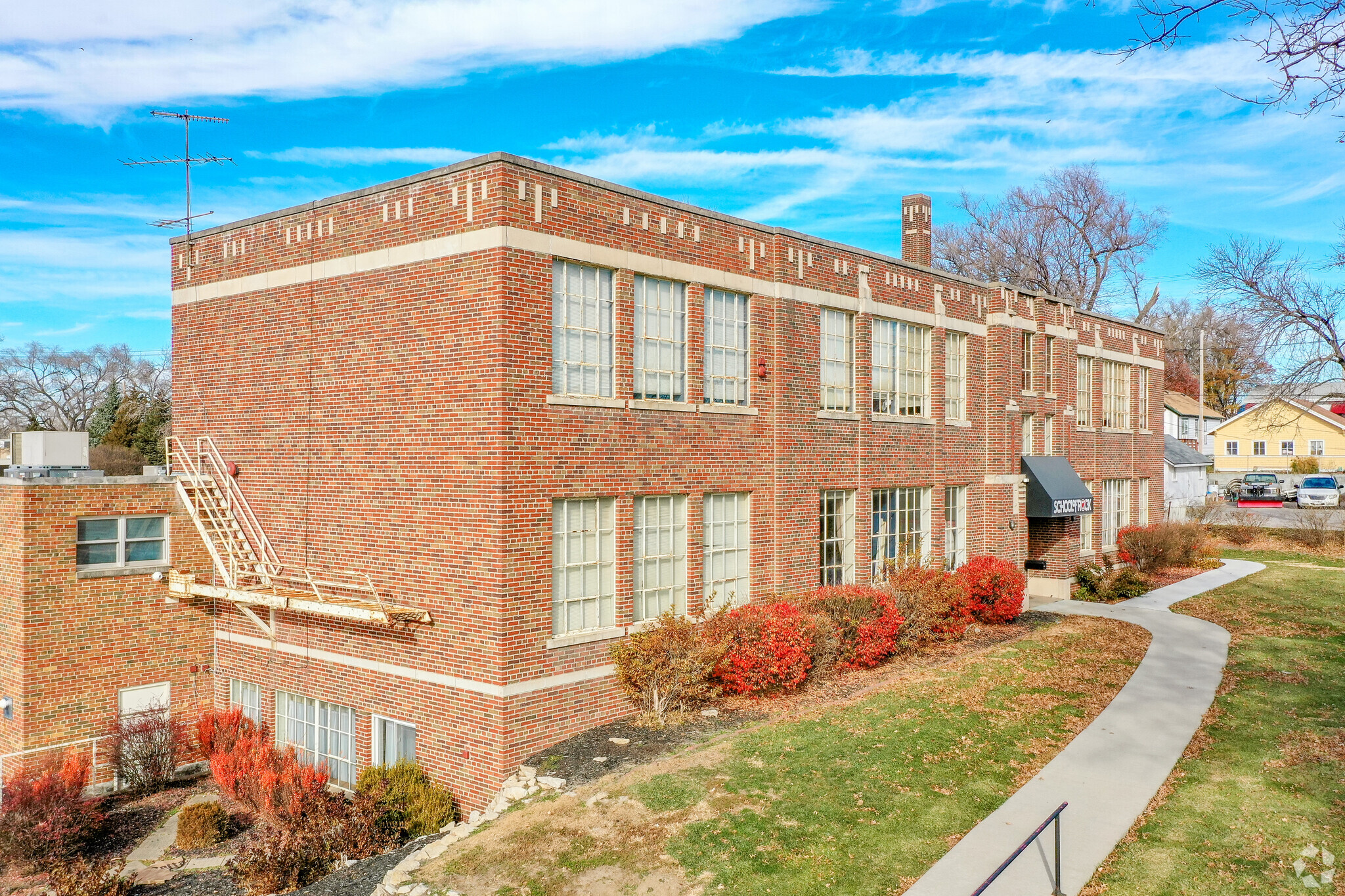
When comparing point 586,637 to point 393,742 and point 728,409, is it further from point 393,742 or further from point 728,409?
point 728,409

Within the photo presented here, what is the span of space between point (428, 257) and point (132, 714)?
10413mm

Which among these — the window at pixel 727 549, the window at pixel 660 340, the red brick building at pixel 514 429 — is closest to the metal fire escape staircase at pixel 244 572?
the red brick building at pixel 514 429

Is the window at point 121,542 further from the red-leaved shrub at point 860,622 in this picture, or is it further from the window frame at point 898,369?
the window frame at point 898,369

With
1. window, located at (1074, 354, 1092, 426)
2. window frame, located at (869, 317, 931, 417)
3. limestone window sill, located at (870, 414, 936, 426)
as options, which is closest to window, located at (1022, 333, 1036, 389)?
window, located at (1074, 354, 1092, 426)

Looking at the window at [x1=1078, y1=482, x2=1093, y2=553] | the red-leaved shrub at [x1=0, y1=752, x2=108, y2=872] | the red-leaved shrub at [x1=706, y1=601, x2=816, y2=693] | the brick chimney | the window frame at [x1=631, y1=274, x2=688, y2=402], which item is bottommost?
the red-leaved shrub at [x1=0, y1=752, x2=108, y2=872]

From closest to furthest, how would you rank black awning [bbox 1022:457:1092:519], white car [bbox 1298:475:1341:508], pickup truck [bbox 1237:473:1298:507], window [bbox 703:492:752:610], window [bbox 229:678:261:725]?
window [bbox 703:492:752:610]
window [bbox 229:678:261:725]
black awning [bbox 1022:457:1092:519]
white car [bbox 1298:475:1341:508]
pickup truck [bbox 1237:473:1298:507]

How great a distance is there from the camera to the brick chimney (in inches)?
992

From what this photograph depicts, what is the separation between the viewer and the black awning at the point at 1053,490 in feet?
82.5

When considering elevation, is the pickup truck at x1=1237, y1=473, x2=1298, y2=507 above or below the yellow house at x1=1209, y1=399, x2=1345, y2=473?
below

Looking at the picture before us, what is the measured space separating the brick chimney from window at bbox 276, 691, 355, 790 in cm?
1832

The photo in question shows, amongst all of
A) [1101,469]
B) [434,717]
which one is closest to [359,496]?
[434,717]

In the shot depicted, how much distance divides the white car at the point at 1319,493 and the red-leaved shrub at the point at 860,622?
147 feet

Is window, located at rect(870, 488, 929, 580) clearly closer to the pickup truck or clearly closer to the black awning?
the black awning

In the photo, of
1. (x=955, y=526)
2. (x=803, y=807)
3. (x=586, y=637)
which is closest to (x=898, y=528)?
(x=955, y=526)
